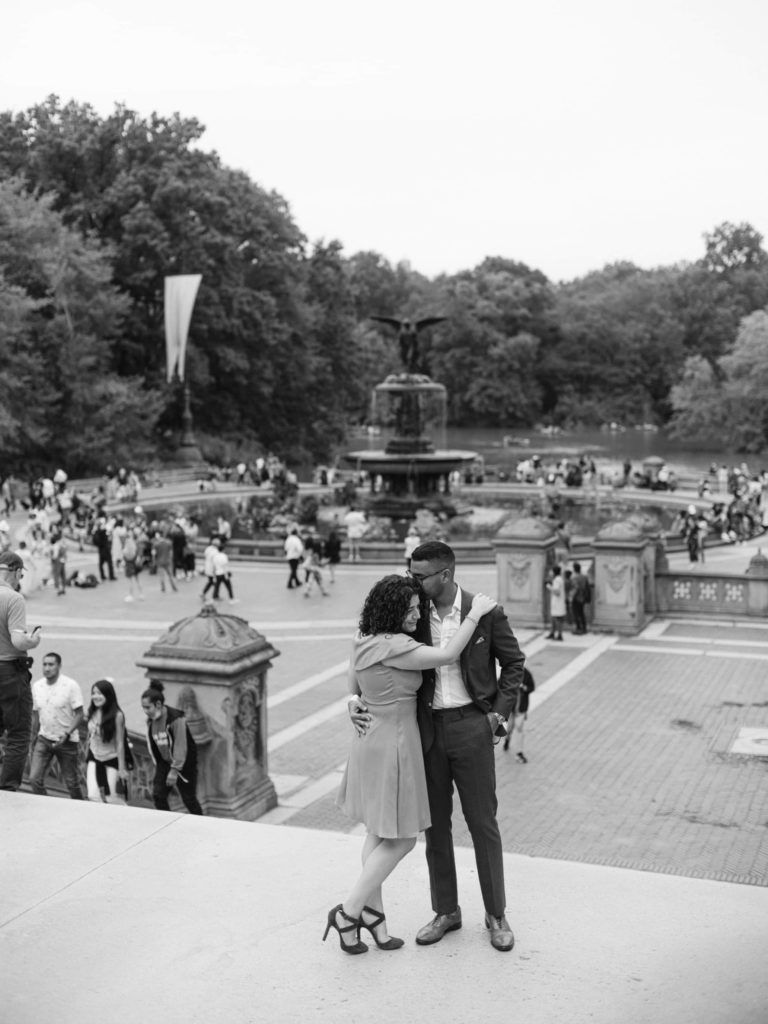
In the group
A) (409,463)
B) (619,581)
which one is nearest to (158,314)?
(409,463)

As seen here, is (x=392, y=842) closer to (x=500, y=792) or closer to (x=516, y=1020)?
(x=516, y=1020)

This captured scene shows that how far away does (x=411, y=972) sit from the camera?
15.8 feet

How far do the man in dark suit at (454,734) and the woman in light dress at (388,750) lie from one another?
10cm

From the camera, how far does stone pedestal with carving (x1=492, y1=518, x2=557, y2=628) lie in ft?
66.2

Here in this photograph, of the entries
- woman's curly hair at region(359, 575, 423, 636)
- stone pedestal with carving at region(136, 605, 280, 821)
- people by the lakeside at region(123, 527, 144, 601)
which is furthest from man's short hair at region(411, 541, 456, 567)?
people by the lakeside at region(123, 527, 144, 601)

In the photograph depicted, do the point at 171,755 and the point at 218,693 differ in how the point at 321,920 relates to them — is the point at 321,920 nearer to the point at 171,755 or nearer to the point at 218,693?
the point at 171,755

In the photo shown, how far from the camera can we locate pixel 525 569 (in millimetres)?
20422

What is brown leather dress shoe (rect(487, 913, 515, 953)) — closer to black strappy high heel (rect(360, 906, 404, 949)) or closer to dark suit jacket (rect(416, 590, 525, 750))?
black strappy high heel (rect(360, 906, 404, 949))

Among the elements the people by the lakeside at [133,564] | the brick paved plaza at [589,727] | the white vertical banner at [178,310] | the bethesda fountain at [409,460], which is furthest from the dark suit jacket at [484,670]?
the white vertical banner at [178,310]

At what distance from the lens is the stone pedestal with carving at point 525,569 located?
66.2ft

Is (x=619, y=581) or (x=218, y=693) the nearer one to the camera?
(x=218, y=693)

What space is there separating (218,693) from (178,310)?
42482mm

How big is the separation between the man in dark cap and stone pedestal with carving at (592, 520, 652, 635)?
1308 cm

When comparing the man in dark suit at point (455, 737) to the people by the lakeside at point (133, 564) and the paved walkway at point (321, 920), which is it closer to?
the paved walkway at point (321, 920)
